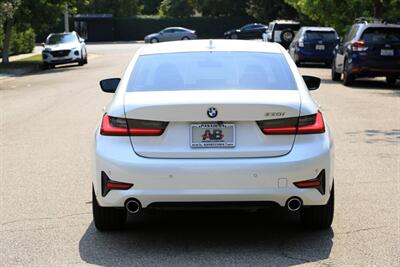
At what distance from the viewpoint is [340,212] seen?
6.95m

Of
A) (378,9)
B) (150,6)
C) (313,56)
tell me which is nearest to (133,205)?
(378,9)

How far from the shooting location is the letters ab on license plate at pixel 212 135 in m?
5.61

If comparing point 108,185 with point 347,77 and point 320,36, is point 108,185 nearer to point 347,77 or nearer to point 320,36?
point 347,77

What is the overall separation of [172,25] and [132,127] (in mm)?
70193

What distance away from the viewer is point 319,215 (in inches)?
244

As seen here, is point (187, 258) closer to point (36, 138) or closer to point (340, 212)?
point (340, 212)

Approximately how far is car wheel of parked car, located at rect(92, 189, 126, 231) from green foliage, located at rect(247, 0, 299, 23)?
59.5 metres

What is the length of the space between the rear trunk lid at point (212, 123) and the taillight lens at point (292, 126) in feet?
0.10

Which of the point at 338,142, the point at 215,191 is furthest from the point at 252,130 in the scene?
the point at 338,142

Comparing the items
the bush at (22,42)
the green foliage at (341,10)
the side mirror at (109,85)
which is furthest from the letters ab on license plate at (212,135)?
the bush at (22,42)

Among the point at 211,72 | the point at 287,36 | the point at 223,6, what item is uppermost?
the point at 211,72

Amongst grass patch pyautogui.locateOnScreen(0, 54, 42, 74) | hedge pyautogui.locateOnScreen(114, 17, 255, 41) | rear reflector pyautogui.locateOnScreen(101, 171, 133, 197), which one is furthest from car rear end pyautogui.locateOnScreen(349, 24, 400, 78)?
hedge pyautogui.locateOnScreen(114, 17, 255, 41)

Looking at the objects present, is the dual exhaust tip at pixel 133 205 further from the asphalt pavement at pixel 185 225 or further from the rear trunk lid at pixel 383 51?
the rear trunk lid at pixel 383 51

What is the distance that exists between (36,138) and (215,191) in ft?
23.3
